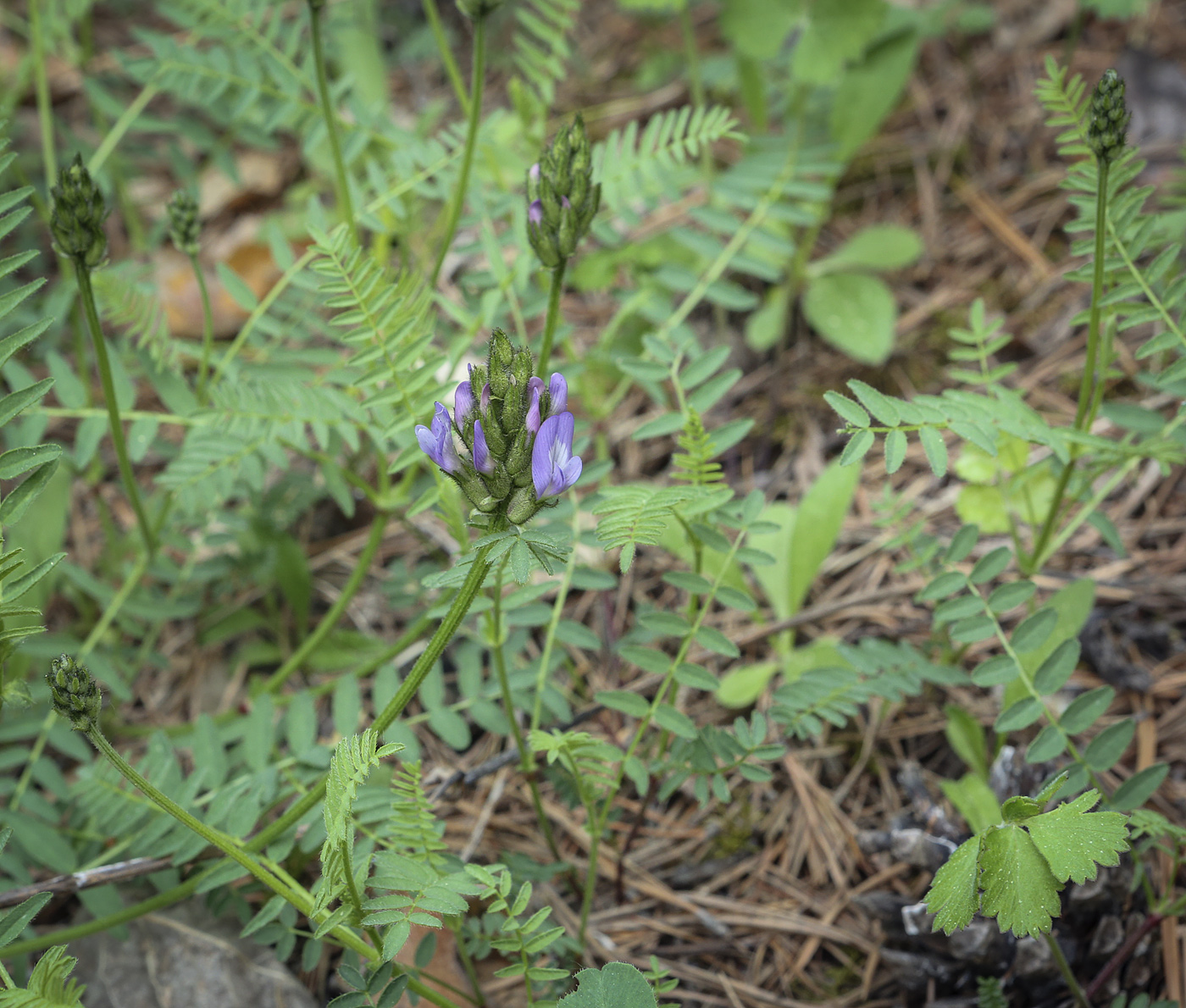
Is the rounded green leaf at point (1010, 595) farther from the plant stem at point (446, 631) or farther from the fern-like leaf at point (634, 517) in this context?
the plant stem at point (446, 631)

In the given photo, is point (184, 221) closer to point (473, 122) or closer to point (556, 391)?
point (473, 122)

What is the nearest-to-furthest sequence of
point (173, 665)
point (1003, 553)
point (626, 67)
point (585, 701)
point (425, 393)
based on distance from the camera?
point (425, 393) < point (1003, 553) < point (585, 701) < point (173, 665) < point (626, 67)

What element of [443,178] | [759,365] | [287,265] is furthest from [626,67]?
[287,265]

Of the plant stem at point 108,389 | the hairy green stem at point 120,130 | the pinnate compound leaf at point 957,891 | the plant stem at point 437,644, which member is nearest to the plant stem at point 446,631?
the plant stem at point 437,644

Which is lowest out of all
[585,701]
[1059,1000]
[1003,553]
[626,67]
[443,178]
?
[1059,1000]

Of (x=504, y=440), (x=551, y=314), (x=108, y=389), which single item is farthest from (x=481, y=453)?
(x=108, y=389)

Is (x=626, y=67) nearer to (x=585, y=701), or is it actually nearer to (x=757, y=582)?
(x=757, y=582)

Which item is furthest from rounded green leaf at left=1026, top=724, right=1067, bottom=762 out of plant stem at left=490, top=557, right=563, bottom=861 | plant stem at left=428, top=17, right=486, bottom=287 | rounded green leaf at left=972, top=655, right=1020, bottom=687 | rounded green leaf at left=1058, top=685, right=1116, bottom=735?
plant stem at left=428, top=17, right=486, bottom=287
